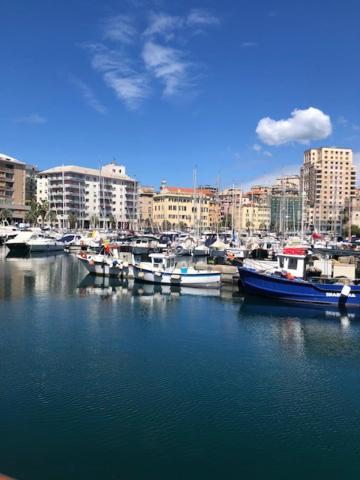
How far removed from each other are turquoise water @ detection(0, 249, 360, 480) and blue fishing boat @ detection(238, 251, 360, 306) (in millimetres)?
4957

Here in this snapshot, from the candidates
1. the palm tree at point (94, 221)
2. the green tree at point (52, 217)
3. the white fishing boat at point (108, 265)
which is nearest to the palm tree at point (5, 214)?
the green tree at point (52, 217)

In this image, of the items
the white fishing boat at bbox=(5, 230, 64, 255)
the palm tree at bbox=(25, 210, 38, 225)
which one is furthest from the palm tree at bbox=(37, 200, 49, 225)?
the white fishing boat at bbox=(5, 230, 64, 255)

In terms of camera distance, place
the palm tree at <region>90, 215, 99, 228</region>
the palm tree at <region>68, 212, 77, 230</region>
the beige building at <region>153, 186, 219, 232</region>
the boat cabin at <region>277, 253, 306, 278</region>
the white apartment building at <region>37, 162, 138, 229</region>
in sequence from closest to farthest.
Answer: the boat cabin at <region>277, 253, 306, 278</region> → the palm tree at <region>68, 212, 77, 230</region> → the palm tree at <region>90, 215, 99, 228</region> → the white apartment building at <region>37, 162, 138, 229</region> → the beige building at <region>153, 186, 219, 232</region>

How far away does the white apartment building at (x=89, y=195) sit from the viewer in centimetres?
16362

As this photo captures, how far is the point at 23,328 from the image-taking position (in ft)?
96.2

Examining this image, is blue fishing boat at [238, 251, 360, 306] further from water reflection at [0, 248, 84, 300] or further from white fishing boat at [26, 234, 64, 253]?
white fishing boat at [26, 234, 64, 253]

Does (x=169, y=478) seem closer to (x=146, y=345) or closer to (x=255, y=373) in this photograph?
(x=255, y=373)

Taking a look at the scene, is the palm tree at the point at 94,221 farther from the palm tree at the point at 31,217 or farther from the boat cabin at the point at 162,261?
the boat cabin at the point at 162,261

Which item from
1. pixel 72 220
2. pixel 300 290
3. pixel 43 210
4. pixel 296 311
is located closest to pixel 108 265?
pixel 300 290

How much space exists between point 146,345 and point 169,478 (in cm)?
1339

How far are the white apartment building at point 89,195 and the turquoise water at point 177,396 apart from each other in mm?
127530

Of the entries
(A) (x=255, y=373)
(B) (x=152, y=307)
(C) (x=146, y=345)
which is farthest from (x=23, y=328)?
(A) (x=255, y=373)

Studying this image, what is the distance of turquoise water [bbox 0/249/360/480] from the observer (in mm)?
14211

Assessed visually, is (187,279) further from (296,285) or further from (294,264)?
(296,285)
